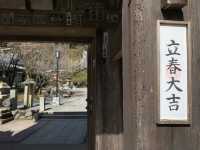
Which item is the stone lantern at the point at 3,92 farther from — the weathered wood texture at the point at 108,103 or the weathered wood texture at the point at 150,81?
the weathered wood texture at the point at 150,81

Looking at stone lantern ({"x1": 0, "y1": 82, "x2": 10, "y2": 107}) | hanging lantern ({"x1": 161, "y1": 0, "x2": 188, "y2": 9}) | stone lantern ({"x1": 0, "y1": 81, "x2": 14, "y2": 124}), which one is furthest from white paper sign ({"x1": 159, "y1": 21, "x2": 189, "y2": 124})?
stone lantern ({"x1": 0, "y1": 82, "x2": 10, "y2": 107})

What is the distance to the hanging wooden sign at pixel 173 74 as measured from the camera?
316 cm

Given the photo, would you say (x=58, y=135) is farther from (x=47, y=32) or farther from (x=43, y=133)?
(x=47, y=32)

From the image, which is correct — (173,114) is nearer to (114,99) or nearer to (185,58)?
(185,58)

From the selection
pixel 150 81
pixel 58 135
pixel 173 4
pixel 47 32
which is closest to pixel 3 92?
pixel 58 135

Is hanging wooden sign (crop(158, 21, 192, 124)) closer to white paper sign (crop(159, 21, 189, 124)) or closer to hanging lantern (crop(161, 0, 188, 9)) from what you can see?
white paper sign (crop(159, 21, 189, 124))

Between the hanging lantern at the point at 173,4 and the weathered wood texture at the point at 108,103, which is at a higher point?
the hanging lantern at the point at 173,4

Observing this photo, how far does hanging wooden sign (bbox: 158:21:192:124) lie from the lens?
3160 mm

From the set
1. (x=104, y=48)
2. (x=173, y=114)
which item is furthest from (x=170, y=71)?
(x=104, y=48)

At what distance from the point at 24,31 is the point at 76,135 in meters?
8.52

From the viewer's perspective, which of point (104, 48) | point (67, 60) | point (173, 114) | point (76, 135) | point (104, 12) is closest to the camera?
point (173, 114)

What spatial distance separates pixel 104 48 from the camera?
6621 mm

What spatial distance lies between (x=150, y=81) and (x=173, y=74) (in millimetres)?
190

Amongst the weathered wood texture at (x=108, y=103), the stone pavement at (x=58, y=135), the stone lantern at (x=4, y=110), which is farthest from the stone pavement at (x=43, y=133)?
the weathered wood texture at (x=108, y=103)
